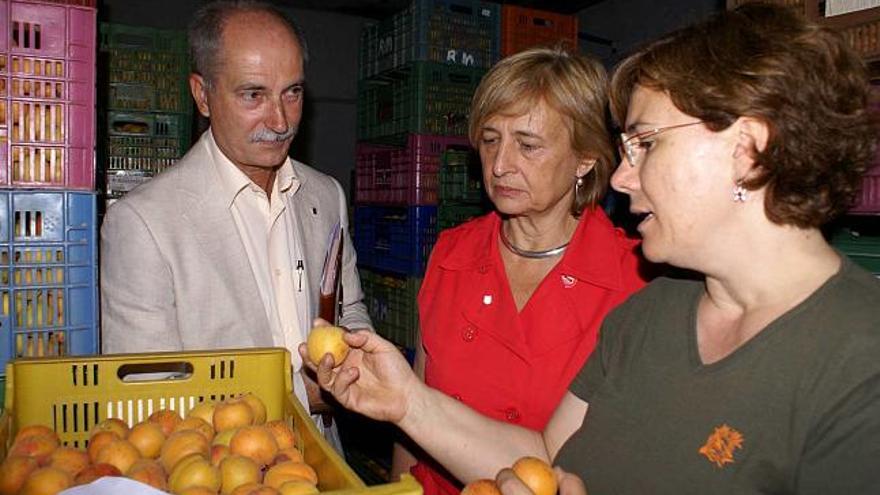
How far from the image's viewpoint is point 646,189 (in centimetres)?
129

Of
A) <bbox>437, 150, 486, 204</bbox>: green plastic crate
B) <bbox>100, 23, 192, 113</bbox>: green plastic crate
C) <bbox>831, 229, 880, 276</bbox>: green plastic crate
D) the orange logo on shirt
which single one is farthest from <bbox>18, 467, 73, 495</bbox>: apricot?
<bbox>100, 23, 192, 113</bbox>: green plastic crate

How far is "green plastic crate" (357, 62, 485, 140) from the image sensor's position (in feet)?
12.8

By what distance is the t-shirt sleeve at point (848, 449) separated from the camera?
0.94m

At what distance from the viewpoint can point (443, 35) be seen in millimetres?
3965

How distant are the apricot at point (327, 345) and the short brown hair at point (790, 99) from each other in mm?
846

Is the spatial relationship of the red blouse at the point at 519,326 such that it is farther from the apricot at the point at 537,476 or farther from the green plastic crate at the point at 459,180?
the green plastic crate at the point at 459,180

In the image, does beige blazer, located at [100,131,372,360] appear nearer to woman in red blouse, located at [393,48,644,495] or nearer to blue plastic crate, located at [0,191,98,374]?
blue plastic crate, located at [0,191,98,374]

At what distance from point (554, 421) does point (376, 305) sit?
2800 mm

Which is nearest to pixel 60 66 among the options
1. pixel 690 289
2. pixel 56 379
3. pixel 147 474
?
pixel 56 379

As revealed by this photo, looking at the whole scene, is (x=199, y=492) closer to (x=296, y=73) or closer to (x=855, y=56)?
(x=855, y=56)

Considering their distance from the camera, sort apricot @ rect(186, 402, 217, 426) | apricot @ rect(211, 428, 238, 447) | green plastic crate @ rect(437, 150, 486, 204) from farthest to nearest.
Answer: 1. green plastic crate @ rect(437, 150, 486, 204)
2. apricot @ rect(186, 402, 217, 426)
3. apricot @ rect(211, 428, 238, 447)

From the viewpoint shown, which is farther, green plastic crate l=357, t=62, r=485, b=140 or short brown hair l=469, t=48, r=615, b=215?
green plastic crate l=357, t=62, r=485, b=140

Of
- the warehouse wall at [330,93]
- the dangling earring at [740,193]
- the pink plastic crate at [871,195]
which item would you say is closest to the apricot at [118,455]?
the dangling earring at [740,193]

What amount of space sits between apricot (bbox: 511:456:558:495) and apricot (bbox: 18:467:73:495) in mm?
710
